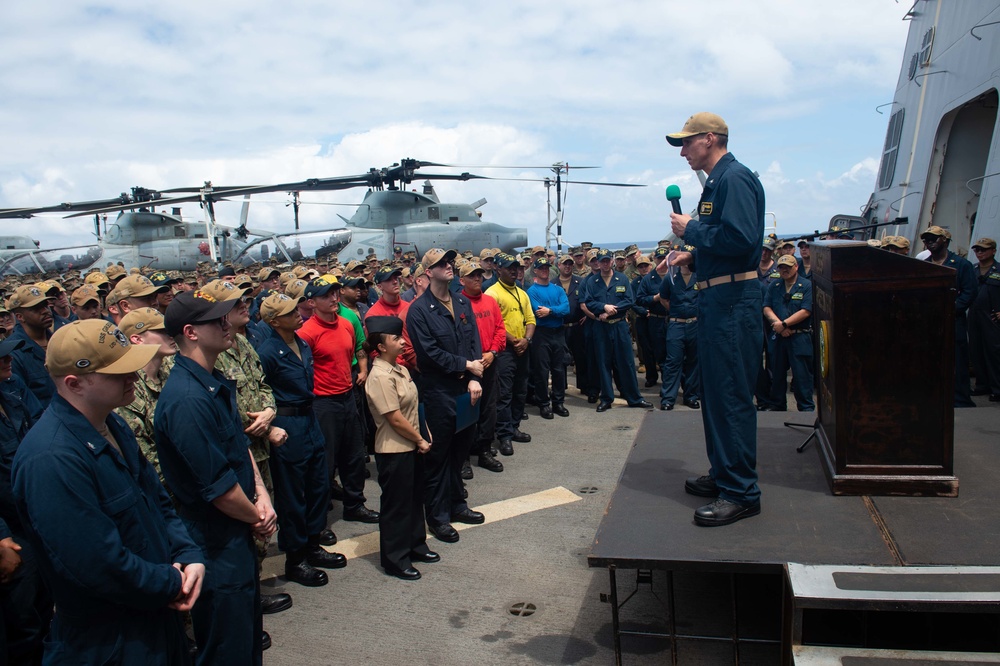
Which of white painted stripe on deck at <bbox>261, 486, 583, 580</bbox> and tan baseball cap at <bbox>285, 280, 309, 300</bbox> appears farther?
tan baseball cap at <bbox>285, 280, 309, 300</bbox>

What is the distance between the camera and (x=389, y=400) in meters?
4.28

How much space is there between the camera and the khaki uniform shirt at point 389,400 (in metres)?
4.28

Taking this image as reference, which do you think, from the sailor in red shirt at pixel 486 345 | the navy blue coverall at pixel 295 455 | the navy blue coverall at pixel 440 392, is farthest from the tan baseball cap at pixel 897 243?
the navy blue coverall at pixel 295 455

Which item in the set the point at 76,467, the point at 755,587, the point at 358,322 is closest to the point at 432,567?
the point at 755,587

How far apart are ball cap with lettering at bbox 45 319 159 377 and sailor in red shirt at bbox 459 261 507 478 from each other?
3.93 metres

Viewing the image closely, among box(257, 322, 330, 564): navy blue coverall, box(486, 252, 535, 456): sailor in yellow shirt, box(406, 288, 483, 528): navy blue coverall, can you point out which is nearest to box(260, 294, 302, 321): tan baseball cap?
box(257, 322, 330, 564): navy blue coverall

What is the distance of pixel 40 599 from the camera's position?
3.07 meters

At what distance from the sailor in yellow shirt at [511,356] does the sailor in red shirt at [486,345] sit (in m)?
0.45

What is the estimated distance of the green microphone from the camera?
3.39 metres

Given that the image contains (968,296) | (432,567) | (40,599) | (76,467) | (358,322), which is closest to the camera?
(76,467)

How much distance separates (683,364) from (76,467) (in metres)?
7.60

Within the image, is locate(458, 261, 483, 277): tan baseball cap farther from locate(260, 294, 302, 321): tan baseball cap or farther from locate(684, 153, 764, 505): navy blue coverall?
locate(684, 153, 764, 505): navy blue coverall

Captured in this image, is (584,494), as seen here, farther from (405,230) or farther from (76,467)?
(405,230)

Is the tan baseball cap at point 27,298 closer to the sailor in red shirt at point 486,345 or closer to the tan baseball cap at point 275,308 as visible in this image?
the tan baseball cap at point 275,308
